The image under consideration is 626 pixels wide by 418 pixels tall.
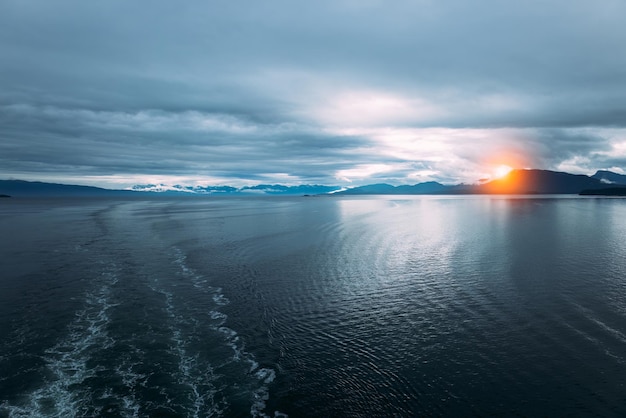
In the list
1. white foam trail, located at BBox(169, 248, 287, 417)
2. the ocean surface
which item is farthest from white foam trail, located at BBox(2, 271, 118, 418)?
white foam trail, located at BBox(169, 248, 287, 417)

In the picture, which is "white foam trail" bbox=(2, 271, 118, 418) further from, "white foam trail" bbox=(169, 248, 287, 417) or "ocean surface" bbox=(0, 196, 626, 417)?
"white foam trail" bbox=(169, 248, 287, 417)

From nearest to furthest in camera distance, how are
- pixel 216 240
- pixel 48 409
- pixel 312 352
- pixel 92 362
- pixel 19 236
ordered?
1. pixel 48 409
2. pixel 92 362
3. pixel 312 352
4. pixel 216 240
5. pixel 19 236

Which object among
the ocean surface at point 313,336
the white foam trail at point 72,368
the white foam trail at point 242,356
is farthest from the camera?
the ocean surface at point 313,336

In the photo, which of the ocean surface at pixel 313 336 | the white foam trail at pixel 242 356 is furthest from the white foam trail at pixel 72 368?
the white foam trail at pixel 242 356

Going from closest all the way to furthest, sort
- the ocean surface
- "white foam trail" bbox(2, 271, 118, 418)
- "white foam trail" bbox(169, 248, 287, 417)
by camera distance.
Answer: "white foam trail" bbox(2, 271, 118, 418)
"white foam trail" bbox(169, 248, 287, 417)
the ocean surface

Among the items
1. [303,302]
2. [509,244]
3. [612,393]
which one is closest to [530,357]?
[612,393]

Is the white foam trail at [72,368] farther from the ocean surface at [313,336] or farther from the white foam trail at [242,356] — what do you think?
the white foam trail at [242,356]

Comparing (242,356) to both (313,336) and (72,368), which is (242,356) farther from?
(72,368)

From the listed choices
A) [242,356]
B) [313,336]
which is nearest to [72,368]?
[242,356]

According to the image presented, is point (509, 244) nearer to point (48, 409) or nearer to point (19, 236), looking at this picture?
point (48, 409)
